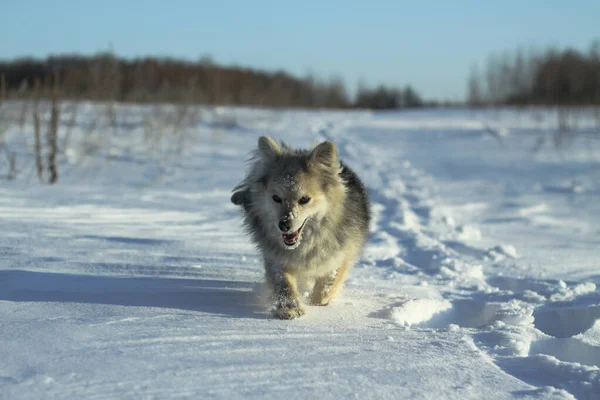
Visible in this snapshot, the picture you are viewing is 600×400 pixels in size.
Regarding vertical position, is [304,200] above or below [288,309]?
above

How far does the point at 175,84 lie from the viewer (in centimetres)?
2495

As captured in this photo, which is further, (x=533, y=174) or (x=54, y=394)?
(x=533, y=174)

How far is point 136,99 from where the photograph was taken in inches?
720

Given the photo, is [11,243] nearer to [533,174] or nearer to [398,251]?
[398,251]

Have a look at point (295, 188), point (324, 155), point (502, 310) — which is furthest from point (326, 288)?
point (502, 310)

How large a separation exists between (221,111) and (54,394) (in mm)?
24874

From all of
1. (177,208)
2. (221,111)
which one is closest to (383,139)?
(221,111)

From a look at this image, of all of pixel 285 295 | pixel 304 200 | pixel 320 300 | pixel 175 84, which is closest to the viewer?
pixel 285 295

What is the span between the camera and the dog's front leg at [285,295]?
3.55m

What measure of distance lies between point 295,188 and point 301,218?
0.19 m

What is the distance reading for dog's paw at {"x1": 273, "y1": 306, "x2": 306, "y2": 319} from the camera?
139 inches

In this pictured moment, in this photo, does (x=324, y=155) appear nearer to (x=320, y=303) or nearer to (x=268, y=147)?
(x=268, y=147)

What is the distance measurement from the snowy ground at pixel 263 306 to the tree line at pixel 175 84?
2895mm

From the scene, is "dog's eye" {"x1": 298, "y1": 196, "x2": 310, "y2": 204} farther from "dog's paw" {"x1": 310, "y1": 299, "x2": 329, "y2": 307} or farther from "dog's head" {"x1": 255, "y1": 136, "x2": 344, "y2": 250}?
"dog's paw" {"x1": 310, "y1": 299, "x2": 329, "y2": 307}
